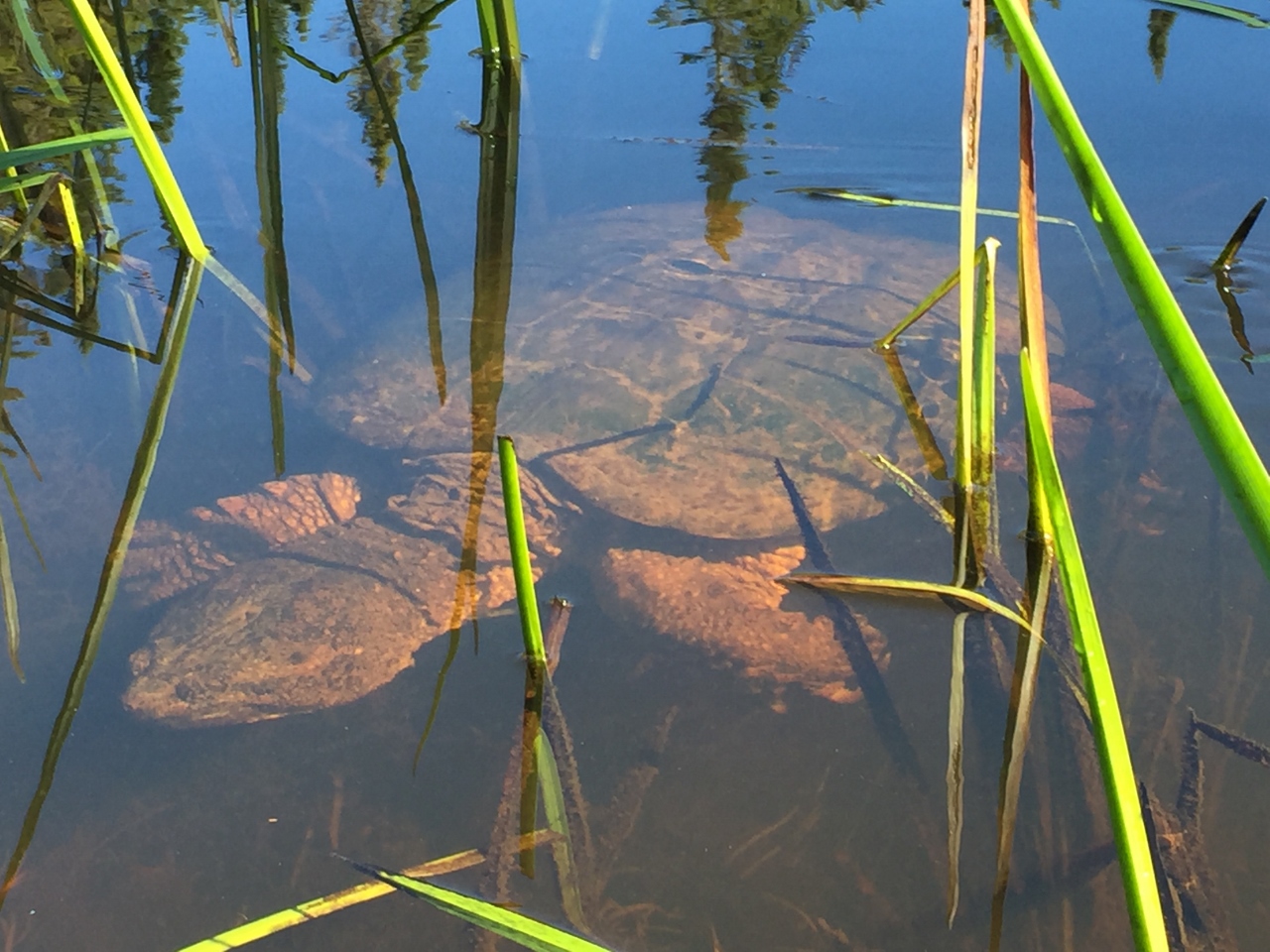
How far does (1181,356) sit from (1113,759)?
36 centimetres

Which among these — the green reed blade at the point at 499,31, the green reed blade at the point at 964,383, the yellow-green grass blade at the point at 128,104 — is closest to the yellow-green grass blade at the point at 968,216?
the green reed blade at the point at 964,383

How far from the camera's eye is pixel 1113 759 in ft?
2.77

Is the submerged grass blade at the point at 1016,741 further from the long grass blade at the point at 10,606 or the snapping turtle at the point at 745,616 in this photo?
the long grass blade at the point at 10,606

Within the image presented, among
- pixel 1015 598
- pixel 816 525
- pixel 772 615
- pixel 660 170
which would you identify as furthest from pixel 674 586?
pixel 660 170


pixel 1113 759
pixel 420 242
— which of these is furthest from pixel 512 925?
pixel 420 242

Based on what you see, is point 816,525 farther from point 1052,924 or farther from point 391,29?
point 391,29

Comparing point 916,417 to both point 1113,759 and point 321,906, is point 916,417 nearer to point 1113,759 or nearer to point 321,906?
point 1113,759

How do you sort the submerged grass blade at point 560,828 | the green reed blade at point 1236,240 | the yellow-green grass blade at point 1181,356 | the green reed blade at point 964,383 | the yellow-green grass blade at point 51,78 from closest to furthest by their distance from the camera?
the yellow-green grass blade at point 1181,356 → the submerged grass blade at point 560,828 → the green reed blade at point 964,383 → the green reed blade at point 1236,240 → the yellow-green grass blade at point 51,78

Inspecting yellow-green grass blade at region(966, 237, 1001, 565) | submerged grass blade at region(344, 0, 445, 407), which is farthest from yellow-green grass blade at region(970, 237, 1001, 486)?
submerged grass blade at region(344, 0, 445, 407)

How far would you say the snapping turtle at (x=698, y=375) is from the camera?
6.96 feet

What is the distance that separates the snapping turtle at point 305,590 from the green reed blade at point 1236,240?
1795mm

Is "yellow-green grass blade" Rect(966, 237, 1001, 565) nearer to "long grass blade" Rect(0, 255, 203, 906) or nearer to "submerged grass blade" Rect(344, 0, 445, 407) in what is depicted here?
"submerged grass blade" Rect(344, 0, 445, 407)

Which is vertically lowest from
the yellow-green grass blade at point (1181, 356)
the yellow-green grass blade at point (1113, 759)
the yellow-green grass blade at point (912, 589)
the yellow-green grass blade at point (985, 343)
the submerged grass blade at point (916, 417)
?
the yellow-green grass blade at point (912, 589)

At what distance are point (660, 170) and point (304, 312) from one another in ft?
4.43
